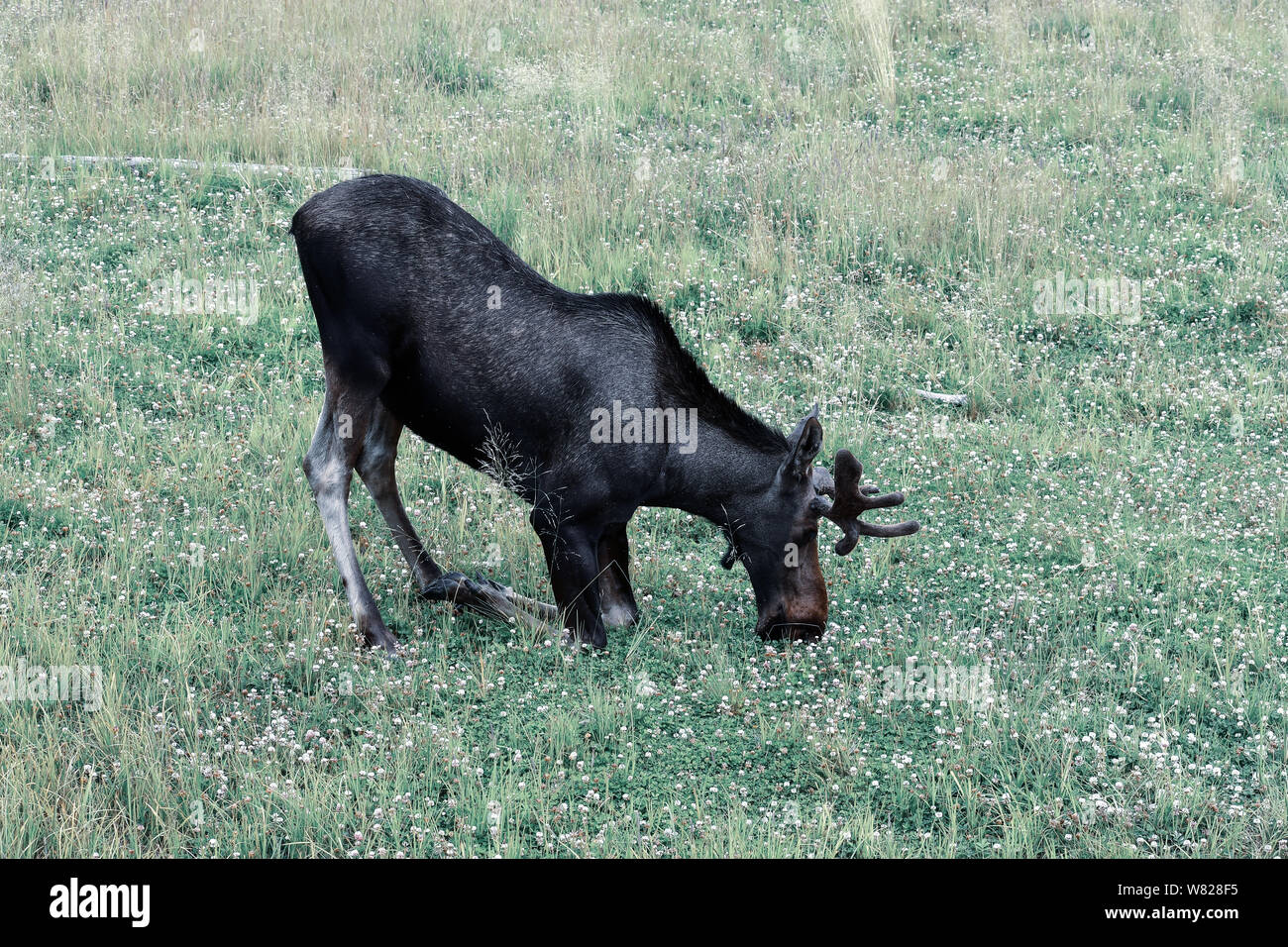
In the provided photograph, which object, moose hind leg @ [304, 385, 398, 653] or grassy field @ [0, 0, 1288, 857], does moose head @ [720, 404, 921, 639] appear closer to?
grassy field @ [0, 0, 1288, 857]

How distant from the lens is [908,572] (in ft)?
Answer: 26.7

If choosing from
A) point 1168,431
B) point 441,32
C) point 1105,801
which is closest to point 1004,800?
point 1105,801

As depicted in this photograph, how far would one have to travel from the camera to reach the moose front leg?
7.07 m

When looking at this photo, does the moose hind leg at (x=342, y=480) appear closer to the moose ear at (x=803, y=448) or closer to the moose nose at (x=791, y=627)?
the moose nose at (x=791, y=627)

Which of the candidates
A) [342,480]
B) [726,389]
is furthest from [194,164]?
[342,480]

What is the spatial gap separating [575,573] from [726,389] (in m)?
3.44

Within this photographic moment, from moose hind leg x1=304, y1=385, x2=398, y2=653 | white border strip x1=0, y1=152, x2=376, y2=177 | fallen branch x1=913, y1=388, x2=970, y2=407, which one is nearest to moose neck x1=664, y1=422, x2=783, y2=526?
moose hind leg x1=304, y1=385, x2=398, y2=653

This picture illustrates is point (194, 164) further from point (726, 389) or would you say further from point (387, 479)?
point (387, 479)

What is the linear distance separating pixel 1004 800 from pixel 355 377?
12.7ft

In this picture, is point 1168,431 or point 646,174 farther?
point 646,174

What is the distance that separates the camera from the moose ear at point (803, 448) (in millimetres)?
6965

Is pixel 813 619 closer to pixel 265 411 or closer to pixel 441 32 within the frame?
pixel 265 411

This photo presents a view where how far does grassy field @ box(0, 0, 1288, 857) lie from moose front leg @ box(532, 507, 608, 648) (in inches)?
6.2

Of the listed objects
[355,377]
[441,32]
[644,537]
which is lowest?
[644,537]
